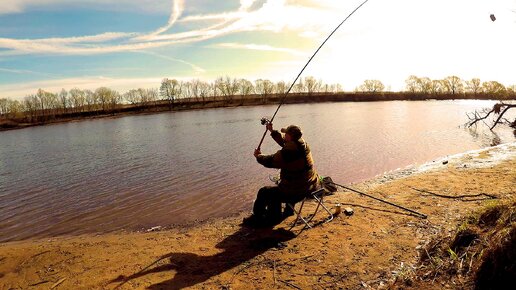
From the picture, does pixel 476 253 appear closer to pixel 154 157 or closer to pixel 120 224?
pixel 120 224

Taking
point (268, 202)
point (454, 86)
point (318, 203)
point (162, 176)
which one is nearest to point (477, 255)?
point (268, 202)

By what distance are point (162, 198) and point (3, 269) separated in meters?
5.96

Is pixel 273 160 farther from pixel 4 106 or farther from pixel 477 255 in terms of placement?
pixel 4 106

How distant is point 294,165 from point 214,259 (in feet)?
8.11

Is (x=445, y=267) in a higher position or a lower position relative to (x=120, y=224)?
higher

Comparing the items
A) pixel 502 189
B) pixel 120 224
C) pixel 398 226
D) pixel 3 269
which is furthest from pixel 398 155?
pixel 3 269

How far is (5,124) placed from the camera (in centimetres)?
8475

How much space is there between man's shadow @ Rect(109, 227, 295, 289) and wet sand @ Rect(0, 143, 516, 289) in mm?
19

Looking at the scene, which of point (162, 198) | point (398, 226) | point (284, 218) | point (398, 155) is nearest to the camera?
point (398, 226)

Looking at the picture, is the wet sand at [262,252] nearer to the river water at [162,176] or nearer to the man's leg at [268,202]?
the man's leg at [268,202]

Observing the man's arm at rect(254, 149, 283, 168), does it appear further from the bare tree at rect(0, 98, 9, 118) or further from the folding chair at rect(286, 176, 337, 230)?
the bare tree at rect(0, 98, 9, 118)

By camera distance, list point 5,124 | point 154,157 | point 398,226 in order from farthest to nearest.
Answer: point 5,124 < point 154,157 < point 398,226

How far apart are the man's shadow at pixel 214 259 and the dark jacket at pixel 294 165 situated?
1.08 m

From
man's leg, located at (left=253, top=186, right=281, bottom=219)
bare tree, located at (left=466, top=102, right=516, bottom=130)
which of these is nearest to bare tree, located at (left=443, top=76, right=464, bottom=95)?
bare tree, located at (left=466, top=102, right=516, bottom=130)
